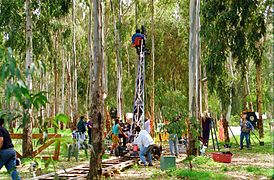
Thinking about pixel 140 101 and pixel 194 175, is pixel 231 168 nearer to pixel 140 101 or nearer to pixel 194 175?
pixel 194 175

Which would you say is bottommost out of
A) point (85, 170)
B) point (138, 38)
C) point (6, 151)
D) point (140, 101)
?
point (85, 170)

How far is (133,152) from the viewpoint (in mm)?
15727

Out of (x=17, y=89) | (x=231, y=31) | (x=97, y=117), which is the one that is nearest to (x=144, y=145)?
(x=97, y=117)

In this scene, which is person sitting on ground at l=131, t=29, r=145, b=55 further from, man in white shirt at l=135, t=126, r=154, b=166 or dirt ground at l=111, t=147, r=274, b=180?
man in white shirt at l=135, t=126, r=154, b=166

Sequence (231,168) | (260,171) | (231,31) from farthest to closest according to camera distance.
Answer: (231,31) → (231,168) → (260,171)

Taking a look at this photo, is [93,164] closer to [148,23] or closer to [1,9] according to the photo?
[1,9]

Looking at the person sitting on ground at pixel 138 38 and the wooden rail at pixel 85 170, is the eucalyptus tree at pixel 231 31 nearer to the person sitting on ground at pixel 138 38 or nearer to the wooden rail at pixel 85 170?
the person sitting on ground at pixel 138 38

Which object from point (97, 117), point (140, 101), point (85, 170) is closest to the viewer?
point (97, 117)

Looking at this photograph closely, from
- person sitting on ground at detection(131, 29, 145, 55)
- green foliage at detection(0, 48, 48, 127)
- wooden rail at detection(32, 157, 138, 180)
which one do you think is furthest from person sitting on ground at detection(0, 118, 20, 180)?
person sitting on ground at detection(131, 29, 145, 55)

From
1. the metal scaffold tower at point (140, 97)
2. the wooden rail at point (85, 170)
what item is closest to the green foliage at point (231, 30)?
the metal scaffold tower at point (140, 97)

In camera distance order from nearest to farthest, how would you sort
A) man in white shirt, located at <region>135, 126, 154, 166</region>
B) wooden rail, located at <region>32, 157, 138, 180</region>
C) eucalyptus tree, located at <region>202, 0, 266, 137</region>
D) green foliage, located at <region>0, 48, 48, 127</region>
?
green foliage, located at <region>0, 48, 48, 127</region>
wooden rail, located at <region>32, 157, 138, 180</region>
man in white shirt, located at <region>135, 126, 154, 166</region>
eucalyptus tree, located at <region>202, 0, 266, 137</region>

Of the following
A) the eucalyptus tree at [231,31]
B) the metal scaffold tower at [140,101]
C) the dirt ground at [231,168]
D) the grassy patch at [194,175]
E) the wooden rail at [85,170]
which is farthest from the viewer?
the metal scaffold tower at [140,101]

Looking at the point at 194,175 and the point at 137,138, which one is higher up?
the point at 137,138

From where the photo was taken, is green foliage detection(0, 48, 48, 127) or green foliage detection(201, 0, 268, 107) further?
green foliage detection(201, 0, 268, 107)
